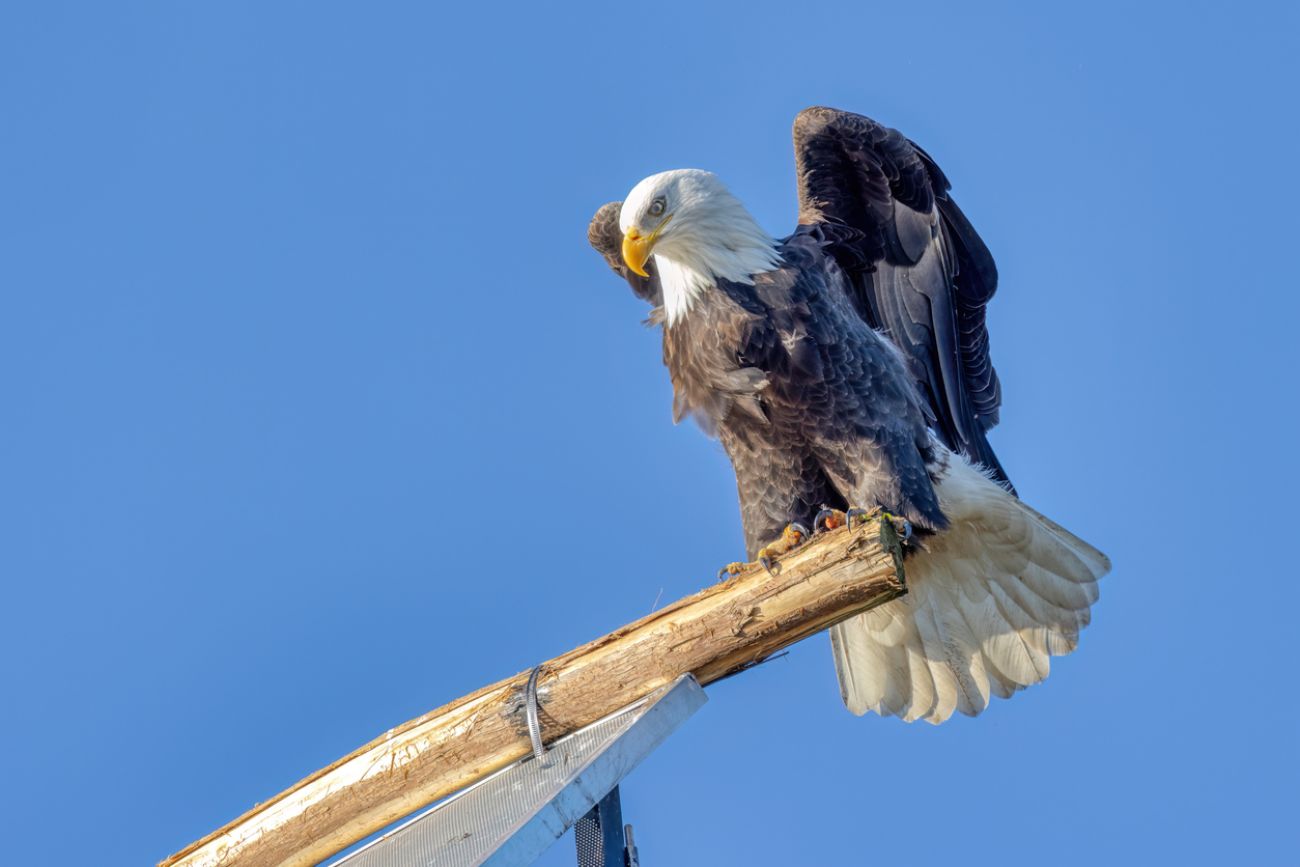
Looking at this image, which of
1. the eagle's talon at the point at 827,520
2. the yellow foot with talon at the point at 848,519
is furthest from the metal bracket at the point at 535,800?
the eagle's talon at the point at 827,520

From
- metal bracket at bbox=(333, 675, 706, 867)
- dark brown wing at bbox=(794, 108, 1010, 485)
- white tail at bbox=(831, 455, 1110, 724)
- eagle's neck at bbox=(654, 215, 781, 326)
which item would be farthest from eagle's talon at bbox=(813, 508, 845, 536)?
metal bracket at bbox=(333, 675, 706, 867)

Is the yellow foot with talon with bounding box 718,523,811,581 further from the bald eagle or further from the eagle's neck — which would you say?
the eagle's neck

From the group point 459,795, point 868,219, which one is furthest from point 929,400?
point 459,795

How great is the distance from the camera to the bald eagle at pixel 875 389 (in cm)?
506

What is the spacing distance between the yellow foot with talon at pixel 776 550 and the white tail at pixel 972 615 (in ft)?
1.53

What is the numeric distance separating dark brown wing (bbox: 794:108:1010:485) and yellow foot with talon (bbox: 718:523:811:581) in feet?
2.89

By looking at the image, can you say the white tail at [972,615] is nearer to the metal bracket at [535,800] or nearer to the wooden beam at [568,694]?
the wooden beam at [568,694]

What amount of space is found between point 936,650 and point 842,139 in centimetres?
187

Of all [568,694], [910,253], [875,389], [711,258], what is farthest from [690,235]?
[568,694]

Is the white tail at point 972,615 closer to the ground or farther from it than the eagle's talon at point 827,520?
closer to the ground

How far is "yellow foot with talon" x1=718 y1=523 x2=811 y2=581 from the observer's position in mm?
4044

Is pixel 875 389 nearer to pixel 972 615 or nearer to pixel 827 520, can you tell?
pixel 827 520

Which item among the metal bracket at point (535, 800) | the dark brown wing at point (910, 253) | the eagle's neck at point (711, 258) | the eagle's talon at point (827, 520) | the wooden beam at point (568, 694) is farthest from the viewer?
the dark brown wing at point (910, 253)

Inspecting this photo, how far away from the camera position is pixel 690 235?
16.8ft
